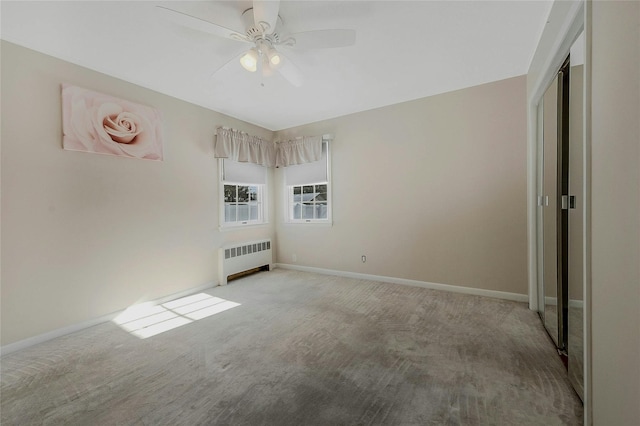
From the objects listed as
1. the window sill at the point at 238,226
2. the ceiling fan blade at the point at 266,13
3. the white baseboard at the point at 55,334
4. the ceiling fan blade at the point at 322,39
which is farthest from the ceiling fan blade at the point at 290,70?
the white baseboard at the point at 55,334

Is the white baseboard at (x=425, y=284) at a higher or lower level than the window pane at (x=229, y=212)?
lower

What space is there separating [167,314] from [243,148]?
8.33 feet

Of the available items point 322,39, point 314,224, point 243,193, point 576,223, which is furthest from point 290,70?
point 314,224

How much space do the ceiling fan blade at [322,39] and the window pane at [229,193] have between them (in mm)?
2550

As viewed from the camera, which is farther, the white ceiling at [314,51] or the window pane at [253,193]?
the window pane at [253,193]

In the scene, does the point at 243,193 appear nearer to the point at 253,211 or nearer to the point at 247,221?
the point at 253,211

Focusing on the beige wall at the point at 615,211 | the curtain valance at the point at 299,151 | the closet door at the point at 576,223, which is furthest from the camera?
the curtain valance at the point at 299,151

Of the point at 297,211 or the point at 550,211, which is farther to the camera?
→ the point at 297,211

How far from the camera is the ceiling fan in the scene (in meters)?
1.65

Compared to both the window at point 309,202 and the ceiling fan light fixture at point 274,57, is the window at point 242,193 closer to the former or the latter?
the window at point 309,202

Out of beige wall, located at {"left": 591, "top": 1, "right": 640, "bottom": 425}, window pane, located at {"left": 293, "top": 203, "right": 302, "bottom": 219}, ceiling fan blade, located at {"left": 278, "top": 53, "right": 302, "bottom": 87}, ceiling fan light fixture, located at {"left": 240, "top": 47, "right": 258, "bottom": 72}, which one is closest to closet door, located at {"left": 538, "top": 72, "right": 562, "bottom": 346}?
beige wall, located at {"left": 591, "top": 1, "right": 640, "bottom": 425}

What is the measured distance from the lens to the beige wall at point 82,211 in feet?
7.02

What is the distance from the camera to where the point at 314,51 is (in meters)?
2.36

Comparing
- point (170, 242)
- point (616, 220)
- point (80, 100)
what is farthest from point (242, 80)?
point (616, 220)
